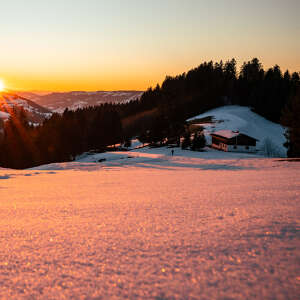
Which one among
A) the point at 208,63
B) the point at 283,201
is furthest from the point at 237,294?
the point at 208,63

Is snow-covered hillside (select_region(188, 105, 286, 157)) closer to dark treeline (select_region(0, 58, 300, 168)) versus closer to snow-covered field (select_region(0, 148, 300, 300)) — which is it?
dark treeline (select_region(0, 58, 300, 168))

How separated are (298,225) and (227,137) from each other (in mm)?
60592

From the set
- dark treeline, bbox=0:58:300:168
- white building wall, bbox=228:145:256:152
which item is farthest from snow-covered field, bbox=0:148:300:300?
white building wall, bbox=228:145:256:152

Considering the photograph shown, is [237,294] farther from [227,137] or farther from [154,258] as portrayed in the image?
[227,137]

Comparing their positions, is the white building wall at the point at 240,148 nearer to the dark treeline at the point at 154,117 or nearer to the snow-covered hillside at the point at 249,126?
the snow-covered hillside at the point at 249,126

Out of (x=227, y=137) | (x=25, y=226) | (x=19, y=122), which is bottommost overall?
(x=25, y=226)

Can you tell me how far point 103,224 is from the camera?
4285 millimetres

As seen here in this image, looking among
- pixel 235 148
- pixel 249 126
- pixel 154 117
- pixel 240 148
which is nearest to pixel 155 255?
pixel 235 148

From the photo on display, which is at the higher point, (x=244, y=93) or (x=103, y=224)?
(x=244, y=93)

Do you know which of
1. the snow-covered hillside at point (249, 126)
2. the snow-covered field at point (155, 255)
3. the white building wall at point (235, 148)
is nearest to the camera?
the snow-covered field at point (155, 255)

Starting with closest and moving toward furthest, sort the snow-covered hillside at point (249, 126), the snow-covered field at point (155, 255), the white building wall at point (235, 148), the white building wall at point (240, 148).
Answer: the snow-covered field at point (155, 255), the white building wall at point (235, 148), the white building wall at point (240, 148), the snow-covered hillside at point (249, 126)

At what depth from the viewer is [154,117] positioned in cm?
7500

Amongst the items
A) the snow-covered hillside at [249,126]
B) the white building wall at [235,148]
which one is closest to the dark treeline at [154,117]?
the snow-covered hillside at [249,126]

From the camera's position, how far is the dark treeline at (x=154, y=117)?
61.4 metres
